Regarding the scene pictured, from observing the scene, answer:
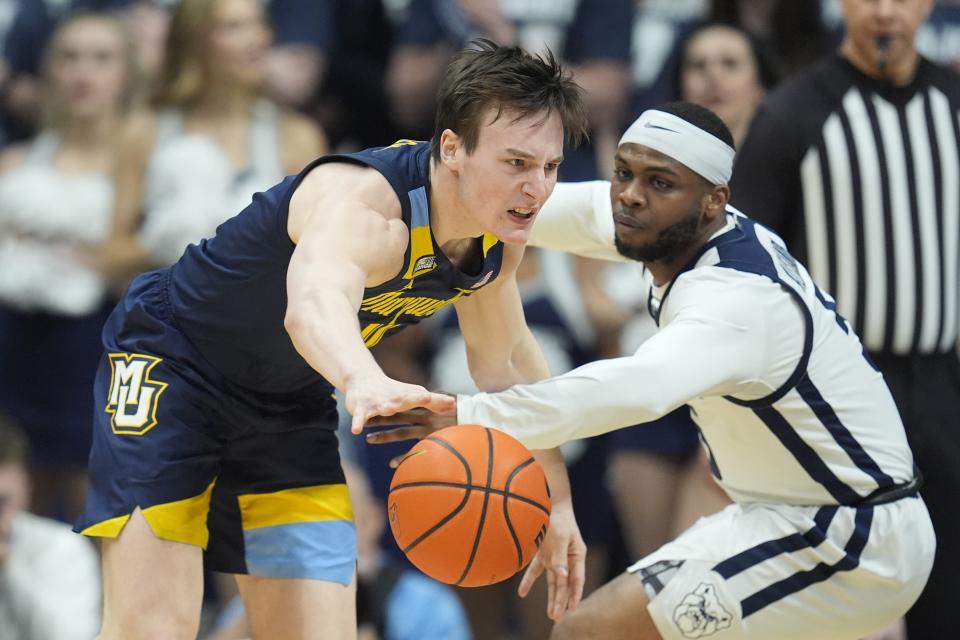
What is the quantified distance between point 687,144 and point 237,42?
3.27m

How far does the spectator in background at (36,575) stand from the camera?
7.30m

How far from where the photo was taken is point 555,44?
336 inches

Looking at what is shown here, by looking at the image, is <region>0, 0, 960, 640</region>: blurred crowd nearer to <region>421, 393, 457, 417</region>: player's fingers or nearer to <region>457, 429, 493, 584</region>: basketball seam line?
<region>457, 429, 493, 584</region>: basketball seam line

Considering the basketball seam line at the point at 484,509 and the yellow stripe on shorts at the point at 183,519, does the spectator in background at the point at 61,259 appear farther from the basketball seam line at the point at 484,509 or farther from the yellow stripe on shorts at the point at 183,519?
the basketball seam line at the point at 484,509

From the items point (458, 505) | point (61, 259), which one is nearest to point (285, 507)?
point (458, 505)

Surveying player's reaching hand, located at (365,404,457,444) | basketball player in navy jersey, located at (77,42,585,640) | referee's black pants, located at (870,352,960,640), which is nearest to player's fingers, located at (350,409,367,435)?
basketball player in navy jersey, located at (77,42,585,640)

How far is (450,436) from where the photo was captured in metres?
4.59

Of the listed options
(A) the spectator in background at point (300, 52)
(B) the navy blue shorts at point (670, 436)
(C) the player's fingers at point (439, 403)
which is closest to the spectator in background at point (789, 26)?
(B) the navy blue shorts at point (670, 436)

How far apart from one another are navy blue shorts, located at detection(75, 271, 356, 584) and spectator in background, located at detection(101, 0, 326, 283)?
2.51 meters

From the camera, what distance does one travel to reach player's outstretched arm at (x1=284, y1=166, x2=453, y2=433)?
407 cm

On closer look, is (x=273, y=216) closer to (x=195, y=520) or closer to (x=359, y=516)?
(x=195, y=520)

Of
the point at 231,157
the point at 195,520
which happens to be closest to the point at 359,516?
the point at 231,157

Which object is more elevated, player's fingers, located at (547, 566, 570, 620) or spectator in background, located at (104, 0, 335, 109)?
spectator in background, located at (104, 0, 335, 109)

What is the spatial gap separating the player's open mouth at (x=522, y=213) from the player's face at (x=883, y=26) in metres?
2.38
